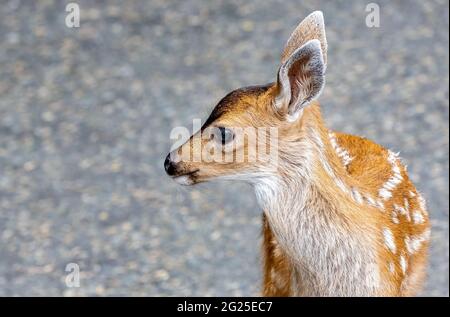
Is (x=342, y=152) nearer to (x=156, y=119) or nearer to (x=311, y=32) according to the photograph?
(x=311, y=32)

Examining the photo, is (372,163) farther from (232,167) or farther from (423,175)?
(423,175)

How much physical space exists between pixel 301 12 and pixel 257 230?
3158mm

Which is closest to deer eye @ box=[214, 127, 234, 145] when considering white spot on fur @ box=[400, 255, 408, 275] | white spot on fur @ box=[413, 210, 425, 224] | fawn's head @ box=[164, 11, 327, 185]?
fawn's head @ box=[164, 11, 327, 185]

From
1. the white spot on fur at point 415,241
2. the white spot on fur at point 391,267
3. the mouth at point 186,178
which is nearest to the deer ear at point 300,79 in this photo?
the mouth at point 186,178

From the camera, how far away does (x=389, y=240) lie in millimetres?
4098

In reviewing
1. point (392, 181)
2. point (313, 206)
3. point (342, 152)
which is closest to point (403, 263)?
point (392, 181)

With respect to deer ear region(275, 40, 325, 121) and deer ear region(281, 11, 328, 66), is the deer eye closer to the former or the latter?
deer ear region(275, 40, 325, 121)

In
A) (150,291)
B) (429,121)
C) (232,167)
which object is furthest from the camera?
(429,121)

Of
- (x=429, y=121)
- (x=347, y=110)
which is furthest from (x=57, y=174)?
(x=429, y=121)

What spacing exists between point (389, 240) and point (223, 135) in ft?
2.83

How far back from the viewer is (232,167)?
3.72 meters

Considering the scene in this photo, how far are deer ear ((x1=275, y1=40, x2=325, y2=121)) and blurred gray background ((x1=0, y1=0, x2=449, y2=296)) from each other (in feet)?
9.23

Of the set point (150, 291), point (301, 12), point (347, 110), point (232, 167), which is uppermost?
point (301, 12)

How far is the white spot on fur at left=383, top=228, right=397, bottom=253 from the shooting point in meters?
4.06
